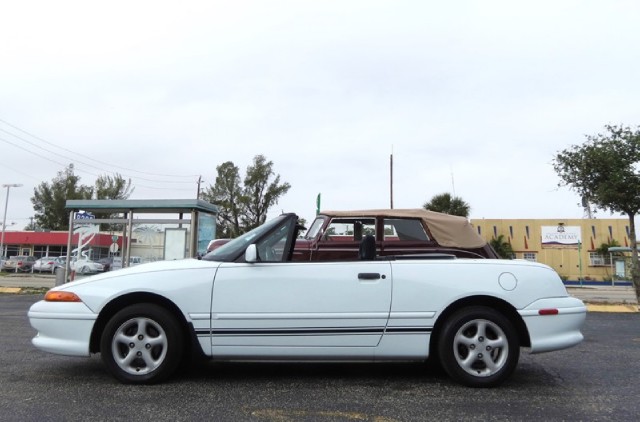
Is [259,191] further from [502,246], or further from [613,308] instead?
[613,308]

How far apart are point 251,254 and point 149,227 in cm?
1150

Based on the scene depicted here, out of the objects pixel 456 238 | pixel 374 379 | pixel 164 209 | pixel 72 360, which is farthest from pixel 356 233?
pixel 164 209

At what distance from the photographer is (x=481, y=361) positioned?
417 centimetres

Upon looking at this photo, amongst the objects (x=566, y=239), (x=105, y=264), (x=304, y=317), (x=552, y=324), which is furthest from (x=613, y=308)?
(x=566, y=239)

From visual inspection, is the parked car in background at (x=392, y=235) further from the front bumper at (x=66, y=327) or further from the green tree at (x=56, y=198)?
the green tree at (x=56, y=198)

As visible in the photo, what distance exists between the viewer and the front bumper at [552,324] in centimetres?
423

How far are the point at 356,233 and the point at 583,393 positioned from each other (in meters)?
4.56

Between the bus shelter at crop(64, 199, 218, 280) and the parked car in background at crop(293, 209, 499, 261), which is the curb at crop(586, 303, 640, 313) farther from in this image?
the bus shelter at crop(64, 199, 218, 280)

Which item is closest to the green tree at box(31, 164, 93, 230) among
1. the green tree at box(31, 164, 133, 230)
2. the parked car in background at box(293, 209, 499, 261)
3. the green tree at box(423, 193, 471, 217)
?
the green tree at box(31, 164, 133, 230)

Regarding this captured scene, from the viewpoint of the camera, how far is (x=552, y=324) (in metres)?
4.26

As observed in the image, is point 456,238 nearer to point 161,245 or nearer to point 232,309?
point 232,309

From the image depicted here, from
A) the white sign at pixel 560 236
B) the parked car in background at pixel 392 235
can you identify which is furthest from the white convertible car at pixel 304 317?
the white sign at pixel 560 236

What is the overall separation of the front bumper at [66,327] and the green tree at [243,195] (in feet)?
141

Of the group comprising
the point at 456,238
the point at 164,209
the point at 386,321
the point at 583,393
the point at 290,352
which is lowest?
the point at 583,393
